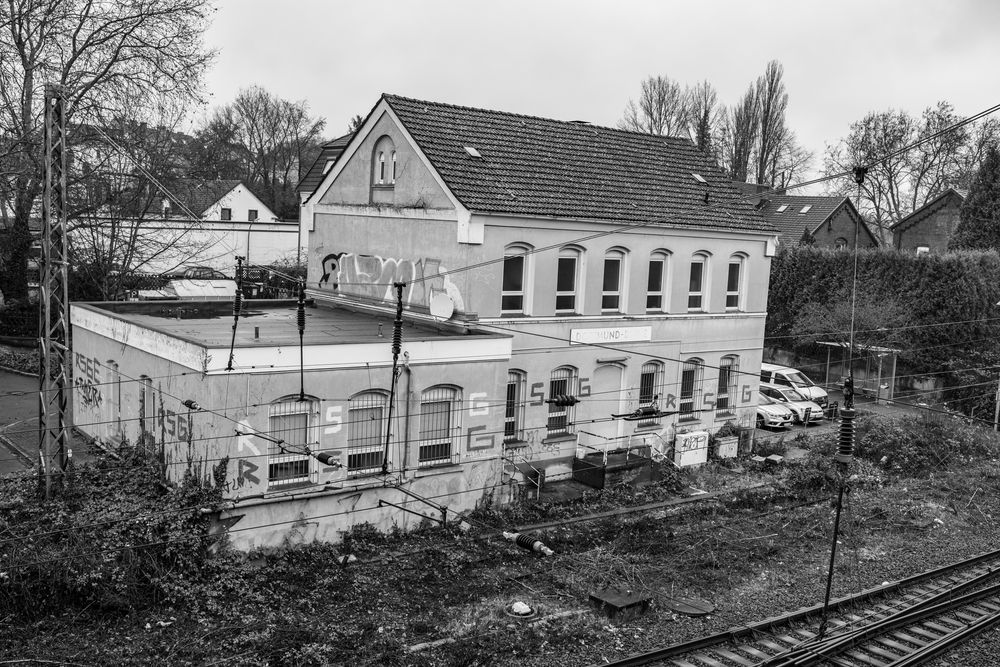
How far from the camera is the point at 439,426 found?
2017 centimetres

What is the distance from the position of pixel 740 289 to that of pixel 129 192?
25937 mm

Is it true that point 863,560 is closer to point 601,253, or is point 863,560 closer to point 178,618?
point 601,253

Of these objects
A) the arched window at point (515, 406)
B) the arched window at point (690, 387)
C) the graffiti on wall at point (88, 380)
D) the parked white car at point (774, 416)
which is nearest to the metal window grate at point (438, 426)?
the arched window at point (515, 406)

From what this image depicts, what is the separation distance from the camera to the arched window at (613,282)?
2494 cm

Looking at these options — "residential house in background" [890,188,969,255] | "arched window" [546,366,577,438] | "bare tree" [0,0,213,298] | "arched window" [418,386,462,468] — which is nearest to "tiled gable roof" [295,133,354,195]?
"bare tree" [0,0,213,298]

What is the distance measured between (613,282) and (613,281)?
0.03 meters

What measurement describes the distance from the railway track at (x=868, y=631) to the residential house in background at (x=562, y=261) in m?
7.85

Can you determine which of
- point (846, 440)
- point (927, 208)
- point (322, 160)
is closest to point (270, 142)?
point (322, 160)

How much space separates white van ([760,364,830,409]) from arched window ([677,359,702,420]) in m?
7.88

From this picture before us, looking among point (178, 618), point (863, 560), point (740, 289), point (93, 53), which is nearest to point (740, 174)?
point (740, 289)

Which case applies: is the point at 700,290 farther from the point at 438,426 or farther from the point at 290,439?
the point at 290,439

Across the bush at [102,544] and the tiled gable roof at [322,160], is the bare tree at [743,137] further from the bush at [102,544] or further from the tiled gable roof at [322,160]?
the bush at [102,544]

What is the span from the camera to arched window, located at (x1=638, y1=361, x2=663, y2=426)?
2597 centimetres

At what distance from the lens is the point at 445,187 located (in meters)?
22.4
